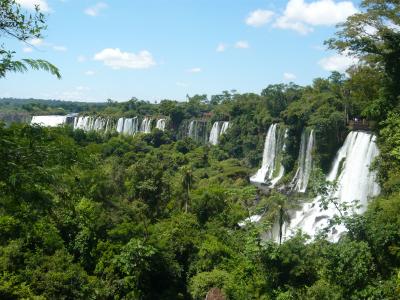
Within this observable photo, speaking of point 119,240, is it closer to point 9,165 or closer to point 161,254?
point 161,254

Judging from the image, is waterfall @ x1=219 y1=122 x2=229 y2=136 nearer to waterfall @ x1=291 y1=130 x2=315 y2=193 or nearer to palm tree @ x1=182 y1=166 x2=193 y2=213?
waterfall @ x1=291 y1=130 x2=315 y2=193

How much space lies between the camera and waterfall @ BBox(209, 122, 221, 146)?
2530 inches

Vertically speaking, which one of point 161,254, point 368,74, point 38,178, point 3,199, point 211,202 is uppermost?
point 368,74

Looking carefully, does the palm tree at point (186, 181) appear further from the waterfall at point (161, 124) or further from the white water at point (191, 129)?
the waterfall at point (161, 124)

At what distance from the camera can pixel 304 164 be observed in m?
37.5

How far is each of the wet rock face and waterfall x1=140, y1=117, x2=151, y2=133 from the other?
192 ft

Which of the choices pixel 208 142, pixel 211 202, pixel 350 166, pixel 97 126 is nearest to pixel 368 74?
pixel 350 166

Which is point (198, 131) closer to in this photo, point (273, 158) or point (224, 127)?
point (224, 127)

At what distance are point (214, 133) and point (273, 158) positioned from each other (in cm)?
2057

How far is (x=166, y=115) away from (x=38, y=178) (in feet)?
234

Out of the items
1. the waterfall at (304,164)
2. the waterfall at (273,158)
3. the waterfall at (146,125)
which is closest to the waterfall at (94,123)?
the waterfall at (146,125)

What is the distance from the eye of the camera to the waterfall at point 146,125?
74131 millimetres

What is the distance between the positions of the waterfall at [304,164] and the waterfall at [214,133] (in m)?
25.8

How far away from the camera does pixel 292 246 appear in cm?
1473
